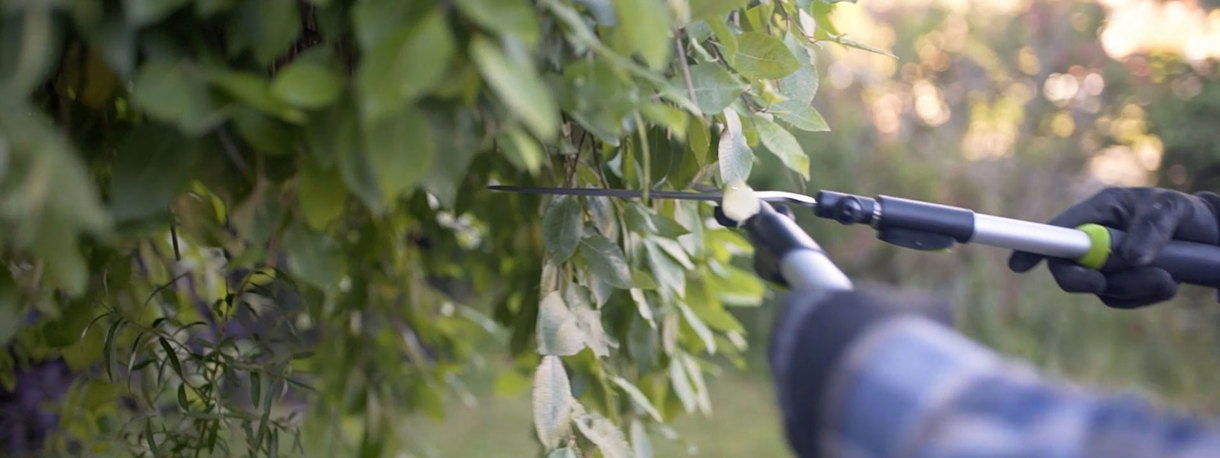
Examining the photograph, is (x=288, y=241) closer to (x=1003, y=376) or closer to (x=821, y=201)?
(x=821, y=201)

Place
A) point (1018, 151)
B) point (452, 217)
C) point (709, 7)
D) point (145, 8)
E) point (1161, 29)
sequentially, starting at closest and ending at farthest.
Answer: point (145, 8), point (709, 7), point (452, 217), point (1161, 29), point (1018, 151)

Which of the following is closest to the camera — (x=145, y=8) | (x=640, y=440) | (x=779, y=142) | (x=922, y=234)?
Result: (x=145, y=8)

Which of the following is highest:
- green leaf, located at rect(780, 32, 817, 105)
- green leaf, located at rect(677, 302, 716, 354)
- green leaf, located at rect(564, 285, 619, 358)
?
green leaf, located at rect(780, 32, 817, 105)

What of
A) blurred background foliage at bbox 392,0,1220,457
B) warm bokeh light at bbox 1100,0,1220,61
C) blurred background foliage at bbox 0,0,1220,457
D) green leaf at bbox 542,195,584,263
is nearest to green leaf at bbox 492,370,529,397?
blurred background foliage at bbox 0,0,1220,457

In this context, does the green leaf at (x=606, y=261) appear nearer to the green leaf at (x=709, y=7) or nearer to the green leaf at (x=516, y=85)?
the green leaf at (x=709, y=7)

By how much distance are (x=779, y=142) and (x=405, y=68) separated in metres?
0.50

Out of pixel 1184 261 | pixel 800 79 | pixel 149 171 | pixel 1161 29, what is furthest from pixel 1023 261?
pixel 1161 29

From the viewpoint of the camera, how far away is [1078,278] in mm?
1175

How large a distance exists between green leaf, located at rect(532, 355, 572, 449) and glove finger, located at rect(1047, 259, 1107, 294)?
0.64 m

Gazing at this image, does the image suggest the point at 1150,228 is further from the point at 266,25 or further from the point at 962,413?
the point at 266,25

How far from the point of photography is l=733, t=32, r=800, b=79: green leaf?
0.92 metres

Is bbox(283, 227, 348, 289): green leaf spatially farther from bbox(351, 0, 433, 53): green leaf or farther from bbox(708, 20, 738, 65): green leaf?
bbox(708, 20, 738, 65): green leaf

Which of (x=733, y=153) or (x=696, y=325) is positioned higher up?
(x=733, y=153)

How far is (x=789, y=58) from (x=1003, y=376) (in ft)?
1.23
